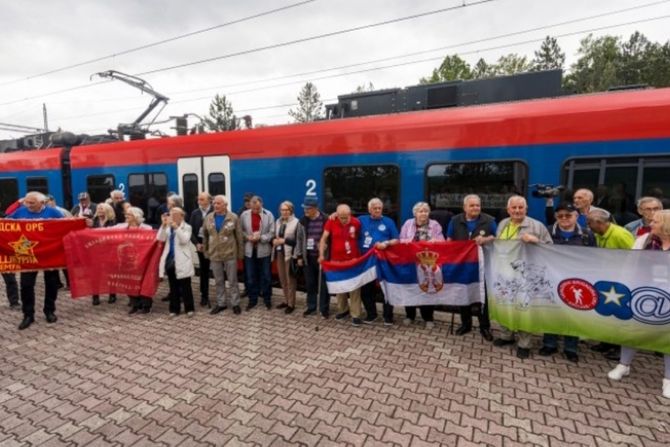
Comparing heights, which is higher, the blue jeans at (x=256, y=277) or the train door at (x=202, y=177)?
the train door at (x=202, y=177)

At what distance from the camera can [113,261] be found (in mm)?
5668

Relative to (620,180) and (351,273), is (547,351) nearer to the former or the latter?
(620,180)

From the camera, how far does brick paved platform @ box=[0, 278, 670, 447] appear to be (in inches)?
111

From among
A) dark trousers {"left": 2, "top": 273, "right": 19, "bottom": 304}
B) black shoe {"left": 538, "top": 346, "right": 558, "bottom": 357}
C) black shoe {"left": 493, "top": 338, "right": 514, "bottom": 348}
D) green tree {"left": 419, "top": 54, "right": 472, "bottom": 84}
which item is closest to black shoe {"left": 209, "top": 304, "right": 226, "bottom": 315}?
dark trousers {"left": 2, "top": 273, "right": 19, "bottom": 304}

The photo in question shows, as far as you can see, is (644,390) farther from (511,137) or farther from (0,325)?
(0,325)

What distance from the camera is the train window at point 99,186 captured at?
8.80 metres

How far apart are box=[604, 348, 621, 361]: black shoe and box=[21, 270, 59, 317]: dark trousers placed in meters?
6.94

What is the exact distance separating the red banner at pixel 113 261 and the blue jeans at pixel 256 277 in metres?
1.31

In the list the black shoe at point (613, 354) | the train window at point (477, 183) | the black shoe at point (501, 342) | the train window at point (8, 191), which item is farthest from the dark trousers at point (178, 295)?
the train window at point (8, 191)

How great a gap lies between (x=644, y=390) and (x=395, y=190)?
11.2ft

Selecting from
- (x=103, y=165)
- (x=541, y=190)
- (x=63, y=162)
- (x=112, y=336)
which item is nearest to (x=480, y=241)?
(x=541, y=190)

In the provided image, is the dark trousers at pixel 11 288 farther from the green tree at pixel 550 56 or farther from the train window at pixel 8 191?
the green tree at pixel 550 56

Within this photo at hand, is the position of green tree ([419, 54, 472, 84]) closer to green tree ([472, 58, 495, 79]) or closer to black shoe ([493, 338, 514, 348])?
green tree ([472, 58, 495, 79])

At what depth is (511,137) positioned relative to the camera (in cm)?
466
